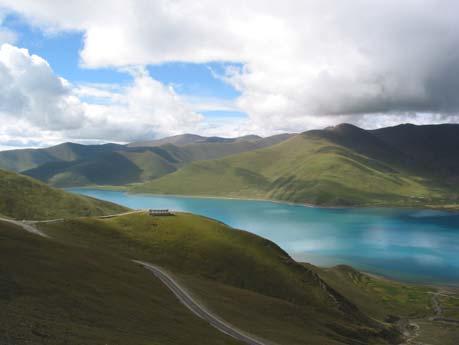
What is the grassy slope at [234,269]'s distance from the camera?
255 feet

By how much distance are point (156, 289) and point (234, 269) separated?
3961 centimetres

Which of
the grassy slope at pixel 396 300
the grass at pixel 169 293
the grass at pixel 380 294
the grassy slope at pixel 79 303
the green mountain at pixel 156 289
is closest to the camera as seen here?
the grassy slope at pixel 79 303

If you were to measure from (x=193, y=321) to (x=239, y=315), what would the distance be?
1481 cm

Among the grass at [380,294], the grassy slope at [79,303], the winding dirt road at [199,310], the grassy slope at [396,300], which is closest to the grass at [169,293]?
the grassy slope at [79,303]

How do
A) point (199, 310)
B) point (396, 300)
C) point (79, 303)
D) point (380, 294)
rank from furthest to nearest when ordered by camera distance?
point (380, 294) → point (396, 300) → point (199, 310) → point (79, 303)

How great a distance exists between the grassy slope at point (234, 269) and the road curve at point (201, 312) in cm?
302

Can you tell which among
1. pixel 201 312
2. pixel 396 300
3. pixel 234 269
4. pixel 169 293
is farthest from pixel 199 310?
pixel 396 300

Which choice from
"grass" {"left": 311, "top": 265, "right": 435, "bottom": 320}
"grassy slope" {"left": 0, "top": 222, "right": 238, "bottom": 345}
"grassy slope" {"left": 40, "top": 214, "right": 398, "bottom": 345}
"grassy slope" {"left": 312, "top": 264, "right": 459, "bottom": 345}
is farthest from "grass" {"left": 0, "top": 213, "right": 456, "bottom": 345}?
→ "grassy slope" {"left": 312, "top": 264, "right": 459, "bottom": 345}

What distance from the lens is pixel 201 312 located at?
61.3m

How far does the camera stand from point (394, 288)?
15350cm

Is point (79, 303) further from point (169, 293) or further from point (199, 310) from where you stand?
point (169, 293)

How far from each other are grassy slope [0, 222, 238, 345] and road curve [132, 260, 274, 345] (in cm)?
223

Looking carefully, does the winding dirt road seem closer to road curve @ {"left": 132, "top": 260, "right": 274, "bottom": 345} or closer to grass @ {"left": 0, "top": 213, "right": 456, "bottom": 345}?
road curve @ {"left": 132, "top": 260, "right": 274, "bottom": 345}

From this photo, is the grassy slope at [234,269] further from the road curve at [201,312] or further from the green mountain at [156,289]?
the road curve at [201,312]
